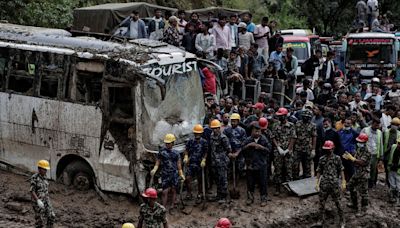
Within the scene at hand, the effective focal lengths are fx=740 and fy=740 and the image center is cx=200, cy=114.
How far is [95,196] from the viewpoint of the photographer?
47.9 ft

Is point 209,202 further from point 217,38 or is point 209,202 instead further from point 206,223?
point 217,38

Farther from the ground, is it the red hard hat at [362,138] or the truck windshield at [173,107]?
the truck windshield at [173,107]

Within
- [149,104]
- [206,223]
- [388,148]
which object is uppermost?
[149,104]

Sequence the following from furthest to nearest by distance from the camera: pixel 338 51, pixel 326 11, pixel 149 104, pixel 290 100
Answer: pixel 326 11, pixel 338 51, pixel 290 100, pixel 149 104

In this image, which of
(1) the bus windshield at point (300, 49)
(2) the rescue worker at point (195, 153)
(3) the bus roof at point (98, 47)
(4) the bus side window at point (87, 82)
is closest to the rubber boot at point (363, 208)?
(2) the rescue worker at point (195, 153)

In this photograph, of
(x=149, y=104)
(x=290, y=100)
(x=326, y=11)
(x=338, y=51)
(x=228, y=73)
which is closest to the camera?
(x=149, y=104)

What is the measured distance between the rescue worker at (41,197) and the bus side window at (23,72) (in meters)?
2.94

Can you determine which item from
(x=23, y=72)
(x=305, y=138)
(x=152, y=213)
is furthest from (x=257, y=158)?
(x=23, y=72)

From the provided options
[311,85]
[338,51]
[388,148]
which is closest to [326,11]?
[338,51]

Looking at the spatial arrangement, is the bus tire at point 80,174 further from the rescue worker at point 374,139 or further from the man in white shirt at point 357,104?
the man in white shirt at point 357,104

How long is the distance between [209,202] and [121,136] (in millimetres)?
2275

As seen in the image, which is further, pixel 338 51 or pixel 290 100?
pixel 338 51

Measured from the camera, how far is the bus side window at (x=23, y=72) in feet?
49.3

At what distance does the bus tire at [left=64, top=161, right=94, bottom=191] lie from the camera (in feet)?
48.2
